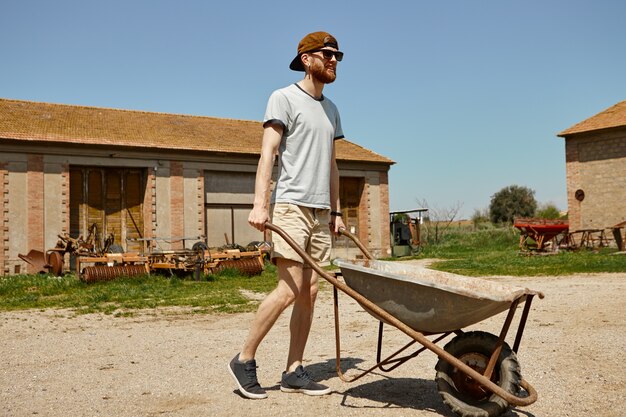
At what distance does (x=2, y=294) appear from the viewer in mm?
12023

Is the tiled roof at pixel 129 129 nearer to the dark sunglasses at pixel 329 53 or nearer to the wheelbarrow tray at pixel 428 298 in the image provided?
the dark sunglasses at pixel 329 53

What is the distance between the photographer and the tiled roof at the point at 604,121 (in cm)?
2534

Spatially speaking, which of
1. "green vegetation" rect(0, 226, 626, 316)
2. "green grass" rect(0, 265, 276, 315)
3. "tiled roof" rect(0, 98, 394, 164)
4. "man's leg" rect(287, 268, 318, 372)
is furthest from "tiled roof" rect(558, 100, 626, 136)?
"man's leg" rect(287, 268, 318, 372)

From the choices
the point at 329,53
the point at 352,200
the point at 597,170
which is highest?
the point at 597,170

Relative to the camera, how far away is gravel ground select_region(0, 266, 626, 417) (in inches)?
135

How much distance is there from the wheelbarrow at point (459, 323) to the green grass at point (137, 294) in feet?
17.4

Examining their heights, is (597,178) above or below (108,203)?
above

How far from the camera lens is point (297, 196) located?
146 inches

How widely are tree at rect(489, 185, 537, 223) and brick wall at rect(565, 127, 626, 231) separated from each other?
32429mm

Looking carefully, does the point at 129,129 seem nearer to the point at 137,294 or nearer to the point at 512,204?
the point at 137,294

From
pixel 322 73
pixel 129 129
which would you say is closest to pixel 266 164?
pixel 322 73

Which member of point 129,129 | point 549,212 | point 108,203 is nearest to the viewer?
point 108,203

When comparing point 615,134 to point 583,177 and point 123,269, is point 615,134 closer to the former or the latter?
point 583,177

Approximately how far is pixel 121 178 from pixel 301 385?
61.9 ft
